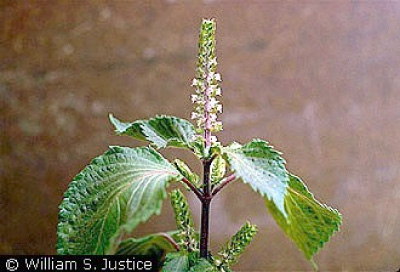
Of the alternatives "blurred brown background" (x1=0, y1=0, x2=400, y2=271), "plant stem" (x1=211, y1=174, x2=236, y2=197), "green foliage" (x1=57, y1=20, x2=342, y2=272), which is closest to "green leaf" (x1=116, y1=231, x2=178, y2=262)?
"green foliage" (x1=57, y1=20, x2=342, y2=272)

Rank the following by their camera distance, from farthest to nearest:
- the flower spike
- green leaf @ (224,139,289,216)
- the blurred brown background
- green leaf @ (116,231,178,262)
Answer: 1. the blurred brown background
2. green leaf @ (116,231,178,262)
3. the flower spike
4. green leaf @ (224,139,289,216)

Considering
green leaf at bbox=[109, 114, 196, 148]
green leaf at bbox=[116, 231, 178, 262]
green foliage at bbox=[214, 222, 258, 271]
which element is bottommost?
green foliage at bbox=[214, 222, 258, 271]

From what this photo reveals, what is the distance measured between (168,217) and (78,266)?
51 centimetres

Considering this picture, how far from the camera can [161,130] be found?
760mm

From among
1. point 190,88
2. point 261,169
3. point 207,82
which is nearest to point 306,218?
point 261,169

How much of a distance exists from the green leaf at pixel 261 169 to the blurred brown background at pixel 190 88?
1.66 feet

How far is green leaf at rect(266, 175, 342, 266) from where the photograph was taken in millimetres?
689

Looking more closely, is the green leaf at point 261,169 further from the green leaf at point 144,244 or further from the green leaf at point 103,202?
the green leaf at point 144,244

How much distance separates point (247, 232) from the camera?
2.45 feet

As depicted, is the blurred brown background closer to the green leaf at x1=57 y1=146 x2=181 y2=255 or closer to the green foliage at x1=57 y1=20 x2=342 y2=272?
the green foliage at x1=57 y1=20 x2=342 y2=272

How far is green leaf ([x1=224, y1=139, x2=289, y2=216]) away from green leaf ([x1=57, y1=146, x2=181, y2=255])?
Answer: 0.08 meters

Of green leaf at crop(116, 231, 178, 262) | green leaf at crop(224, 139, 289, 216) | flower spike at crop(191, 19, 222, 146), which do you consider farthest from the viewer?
green leaf at crop(116, 231, 178, 262)

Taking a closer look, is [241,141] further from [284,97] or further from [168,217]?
[168,217]

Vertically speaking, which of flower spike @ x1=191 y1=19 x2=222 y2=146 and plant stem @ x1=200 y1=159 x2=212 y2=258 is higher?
flower spike @ x1=191 y1=19 x2=222 y2=146
